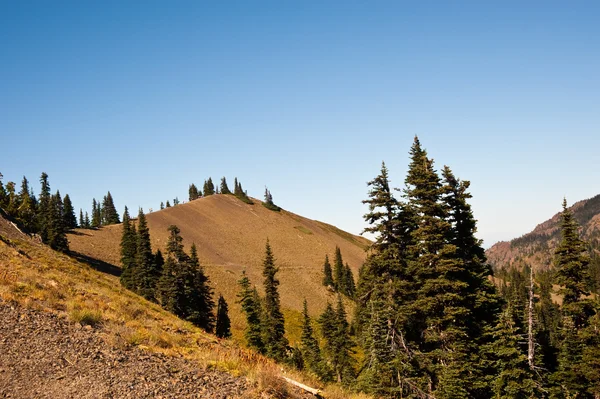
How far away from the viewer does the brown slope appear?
90.4 metres

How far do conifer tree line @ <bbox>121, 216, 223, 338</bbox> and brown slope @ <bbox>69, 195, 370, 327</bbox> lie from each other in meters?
20.6

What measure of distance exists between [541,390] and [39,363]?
2225 cm

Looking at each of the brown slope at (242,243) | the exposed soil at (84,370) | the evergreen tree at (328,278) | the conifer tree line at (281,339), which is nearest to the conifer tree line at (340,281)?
the evergreen tree at (328,278)

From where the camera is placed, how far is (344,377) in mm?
46125

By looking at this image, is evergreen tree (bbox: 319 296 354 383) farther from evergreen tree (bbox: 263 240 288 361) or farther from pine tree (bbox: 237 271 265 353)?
pine tree (bbox: 237 271 265 353)

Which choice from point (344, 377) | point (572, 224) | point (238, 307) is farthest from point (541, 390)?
point (238, 307)

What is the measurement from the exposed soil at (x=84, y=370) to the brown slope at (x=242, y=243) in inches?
2473

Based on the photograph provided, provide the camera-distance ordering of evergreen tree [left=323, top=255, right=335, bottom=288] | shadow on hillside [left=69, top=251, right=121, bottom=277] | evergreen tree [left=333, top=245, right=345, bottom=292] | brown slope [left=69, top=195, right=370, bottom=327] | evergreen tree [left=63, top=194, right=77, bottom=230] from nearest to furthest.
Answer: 1. shadow on hillside [left=69, top=251, right=121, bottom=277]
2. brown slope [left=69, top=195, right=370, bottom=327]
3. evergreen tree [left=323, top=255, right=335, bottom=288]
4. evergreen tree [left=333, top=245, right=345, bottom=292]
5. evergreen tree [left=63, top=194, right=77, bottom=230]

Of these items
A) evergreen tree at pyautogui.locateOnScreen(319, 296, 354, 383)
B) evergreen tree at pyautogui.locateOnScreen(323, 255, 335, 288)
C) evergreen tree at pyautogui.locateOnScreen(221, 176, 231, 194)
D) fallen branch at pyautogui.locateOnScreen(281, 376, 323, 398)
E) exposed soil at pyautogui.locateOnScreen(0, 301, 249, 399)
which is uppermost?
evergreen tree at pyautogui.locateOnScreen(221, 176, 231, 194)

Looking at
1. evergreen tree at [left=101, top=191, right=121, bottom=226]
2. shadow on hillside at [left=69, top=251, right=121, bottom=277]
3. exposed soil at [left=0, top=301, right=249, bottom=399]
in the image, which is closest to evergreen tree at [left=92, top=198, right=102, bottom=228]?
evergreen tree at [left=101, top=191, right=121, bottom=226]

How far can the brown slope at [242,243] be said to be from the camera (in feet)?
297

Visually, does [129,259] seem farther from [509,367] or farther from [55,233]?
[509,367]

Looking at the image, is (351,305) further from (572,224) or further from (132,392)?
(132,392)

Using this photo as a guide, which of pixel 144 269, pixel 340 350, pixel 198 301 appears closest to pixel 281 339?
pixel 340 350
